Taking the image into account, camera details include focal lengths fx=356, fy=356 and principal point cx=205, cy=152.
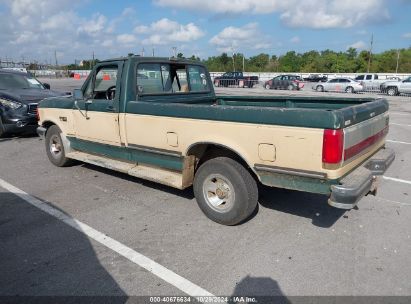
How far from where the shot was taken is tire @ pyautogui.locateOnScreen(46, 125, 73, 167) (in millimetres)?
6555

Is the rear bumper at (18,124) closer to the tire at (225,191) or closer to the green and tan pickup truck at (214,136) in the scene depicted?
the green and tan pickup truck at (214,136)

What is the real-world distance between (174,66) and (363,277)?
4.10m

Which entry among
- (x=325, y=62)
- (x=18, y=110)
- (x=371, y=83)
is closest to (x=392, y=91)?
(x=371, y=83)

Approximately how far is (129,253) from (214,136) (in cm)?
155

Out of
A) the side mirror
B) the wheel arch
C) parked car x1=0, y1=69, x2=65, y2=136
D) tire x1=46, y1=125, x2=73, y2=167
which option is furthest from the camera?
parked car x1=0, y1=69, x2=65, y2=136

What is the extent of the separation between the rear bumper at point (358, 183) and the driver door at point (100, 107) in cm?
314

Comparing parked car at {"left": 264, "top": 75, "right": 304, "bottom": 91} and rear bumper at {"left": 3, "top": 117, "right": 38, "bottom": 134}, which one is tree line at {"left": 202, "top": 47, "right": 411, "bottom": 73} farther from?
rear bumper at {"left": 3, "top": 117, "right": 38, "bottom": 134}

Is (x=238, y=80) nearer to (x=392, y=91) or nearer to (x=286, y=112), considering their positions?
(x=392, y=91)

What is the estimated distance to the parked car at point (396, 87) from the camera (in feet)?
86.2

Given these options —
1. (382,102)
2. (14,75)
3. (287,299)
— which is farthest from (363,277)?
(14,75)

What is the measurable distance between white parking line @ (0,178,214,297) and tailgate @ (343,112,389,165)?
6.18ft

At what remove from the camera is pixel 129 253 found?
3.66 meters

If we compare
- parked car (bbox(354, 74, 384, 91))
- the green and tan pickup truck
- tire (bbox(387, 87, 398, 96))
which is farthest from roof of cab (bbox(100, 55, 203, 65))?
parked car (bbox(354, 74, 384, 91))

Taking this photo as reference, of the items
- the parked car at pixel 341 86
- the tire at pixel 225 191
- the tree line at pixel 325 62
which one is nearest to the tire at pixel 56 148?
the tire at pixel 225 191
